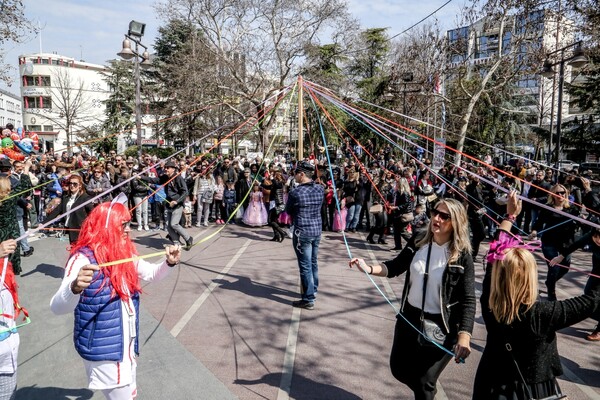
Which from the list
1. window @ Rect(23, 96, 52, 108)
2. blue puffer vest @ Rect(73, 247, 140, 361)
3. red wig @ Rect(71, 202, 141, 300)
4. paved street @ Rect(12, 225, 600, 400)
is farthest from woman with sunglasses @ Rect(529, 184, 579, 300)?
window @ Rect(23, 96, 52, 108)

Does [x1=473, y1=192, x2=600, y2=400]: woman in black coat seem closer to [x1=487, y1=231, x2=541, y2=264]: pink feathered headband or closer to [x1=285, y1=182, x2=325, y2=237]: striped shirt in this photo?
[x1=487, y1=231, x2=541, y2=264]: pink feathered headband

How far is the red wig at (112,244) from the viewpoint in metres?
2.74

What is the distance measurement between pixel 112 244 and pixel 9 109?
80.9 meters

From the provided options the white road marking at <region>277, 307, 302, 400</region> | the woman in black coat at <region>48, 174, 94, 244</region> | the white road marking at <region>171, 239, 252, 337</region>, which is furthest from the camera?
the woman in black coat at <region>48, 174, 94, 244</region>

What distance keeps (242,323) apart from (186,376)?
1358 mm

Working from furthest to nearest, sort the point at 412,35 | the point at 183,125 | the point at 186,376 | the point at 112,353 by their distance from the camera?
1. the point at 183,125
2. the point at 412,35
3. the point at 186,376
4. the point at 112,353

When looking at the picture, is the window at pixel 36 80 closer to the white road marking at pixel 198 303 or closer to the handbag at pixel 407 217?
the white road marking at pixel 198 303

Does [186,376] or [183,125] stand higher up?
[183,125]

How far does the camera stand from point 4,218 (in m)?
6.51

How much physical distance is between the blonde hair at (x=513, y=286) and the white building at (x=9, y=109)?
73.6 metres

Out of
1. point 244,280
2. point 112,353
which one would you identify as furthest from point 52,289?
point 112,353

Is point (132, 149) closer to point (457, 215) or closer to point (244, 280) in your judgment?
point (244, 280)

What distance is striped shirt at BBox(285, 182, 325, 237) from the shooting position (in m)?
5.82

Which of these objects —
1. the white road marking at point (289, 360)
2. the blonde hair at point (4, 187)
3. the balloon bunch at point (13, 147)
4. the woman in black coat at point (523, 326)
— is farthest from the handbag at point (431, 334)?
the balloon bunch at point (13, 147)
